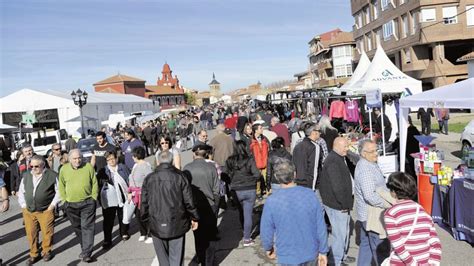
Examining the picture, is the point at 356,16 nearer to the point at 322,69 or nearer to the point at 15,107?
the point at 322,69

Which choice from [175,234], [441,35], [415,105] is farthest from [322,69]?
[175,234]

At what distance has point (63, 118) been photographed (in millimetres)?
39438

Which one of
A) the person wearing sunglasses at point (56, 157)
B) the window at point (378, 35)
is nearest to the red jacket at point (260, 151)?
the person wearing sunglasses at point (56, 157)

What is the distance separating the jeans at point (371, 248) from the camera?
4.84 m

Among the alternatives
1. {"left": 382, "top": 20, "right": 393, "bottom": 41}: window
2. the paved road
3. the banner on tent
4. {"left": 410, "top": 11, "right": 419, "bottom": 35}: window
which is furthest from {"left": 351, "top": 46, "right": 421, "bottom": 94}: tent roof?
{"left": 382, "top": 20, "right": 393, "bottom": 41}: window

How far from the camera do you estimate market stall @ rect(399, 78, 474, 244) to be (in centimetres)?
662

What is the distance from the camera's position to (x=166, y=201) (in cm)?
480

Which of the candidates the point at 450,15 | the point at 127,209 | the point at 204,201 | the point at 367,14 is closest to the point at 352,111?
the point at 127,209

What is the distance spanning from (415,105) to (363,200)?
13.8ft

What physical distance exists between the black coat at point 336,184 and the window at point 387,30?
119ft

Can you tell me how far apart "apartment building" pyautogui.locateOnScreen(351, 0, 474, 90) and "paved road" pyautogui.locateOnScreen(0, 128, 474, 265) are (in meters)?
29.1

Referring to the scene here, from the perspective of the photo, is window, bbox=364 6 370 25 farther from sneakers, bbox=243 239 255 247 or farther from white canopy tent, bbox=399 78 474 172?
sneakers, bbox=243 239 255 247

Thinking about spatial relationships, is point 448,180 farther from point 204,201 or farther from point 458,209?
point 204,201

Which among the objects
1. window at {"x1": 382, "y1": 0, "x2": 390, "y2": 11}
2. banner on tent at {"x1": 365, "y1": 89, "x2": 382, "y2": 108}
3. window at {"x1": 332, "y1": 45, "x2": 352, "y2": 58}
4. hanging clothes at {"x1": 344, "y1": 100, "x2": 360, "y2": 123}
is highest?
window at {"x1": 382, "y1": 0, "x2": 390, "y2": 11}
